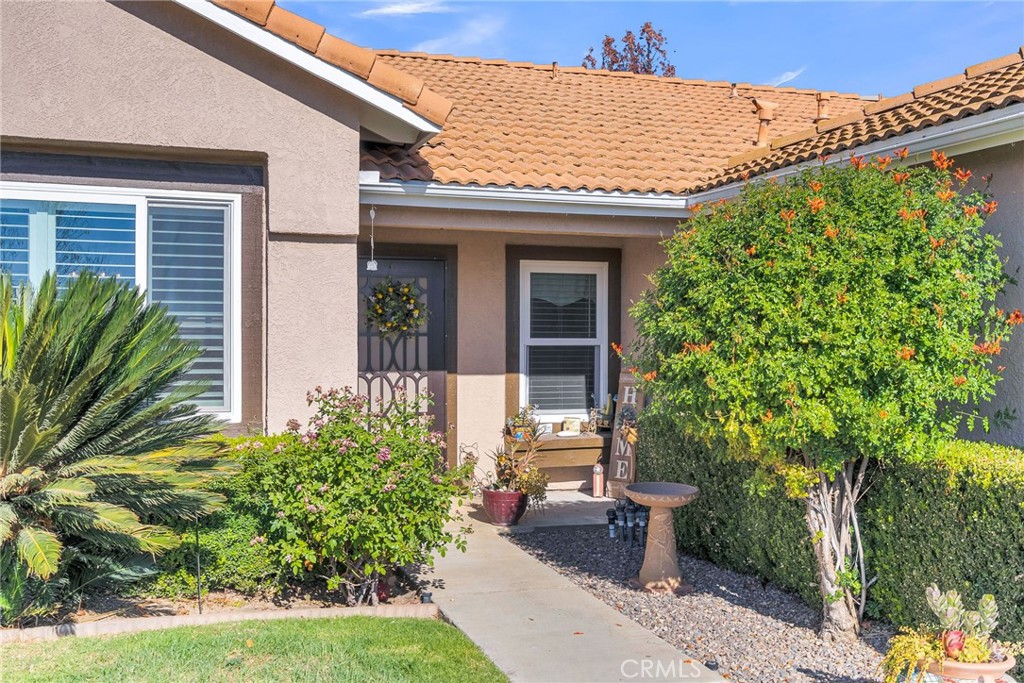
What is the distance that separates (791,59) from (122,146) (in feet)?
65.3

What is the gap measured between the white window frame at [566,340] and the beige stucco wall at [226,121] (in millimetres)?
3505

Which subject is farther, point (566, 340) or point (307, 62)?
point (566, 340)

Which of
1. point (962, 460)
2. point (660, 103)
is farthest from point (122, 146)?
point (660, 103)

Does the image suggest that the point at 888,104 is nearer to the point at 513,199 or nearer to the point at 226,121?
the point at 513,199

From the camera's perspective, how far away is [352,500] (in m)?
5.88

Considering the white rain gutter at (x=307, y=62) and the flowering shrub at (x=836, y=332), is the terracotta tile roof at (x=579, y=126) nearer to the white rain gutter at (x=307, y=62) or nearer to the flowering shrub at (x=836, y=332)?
the white rain gutter at (x=307, y=62)

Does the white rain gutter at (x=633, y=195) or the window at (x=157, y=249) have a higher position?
the white rain gutter at (x=633, y=195)

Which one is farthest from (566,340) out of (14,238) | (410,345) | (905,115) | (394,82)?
(14,238)

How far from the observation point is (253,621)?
574 centimetres

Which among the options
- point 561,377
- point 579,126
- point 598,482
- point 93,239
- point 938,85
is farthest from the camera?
point 579,126

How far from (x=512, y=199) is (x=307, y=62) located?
94.2 inches

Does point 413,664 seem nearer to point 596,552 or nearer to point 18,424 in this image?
point 18,424

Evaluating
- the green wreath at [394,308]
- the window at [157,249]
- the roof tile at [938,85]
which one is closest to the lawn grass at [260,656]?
the window at [157,249]

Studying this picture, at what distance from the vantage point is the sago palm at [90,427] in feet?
17.0
